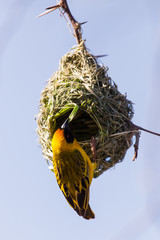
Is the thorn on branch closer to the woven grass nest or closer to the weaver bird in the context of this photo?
the woven grass nest

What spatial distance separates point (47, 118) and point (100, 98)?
1.70ft

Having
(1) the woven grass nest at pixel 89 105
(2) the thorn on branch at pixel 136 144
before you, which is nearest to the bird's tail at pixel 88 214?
(1) the woven grass nest at pixel 89 105

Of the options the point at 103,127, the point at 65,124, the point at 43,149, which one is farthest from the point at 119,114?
the point at 43,149

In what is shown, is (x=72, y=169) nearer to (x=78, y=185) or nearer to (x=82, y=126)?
(x=78, y=185)

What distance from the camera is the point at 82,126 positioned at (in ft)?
15.5

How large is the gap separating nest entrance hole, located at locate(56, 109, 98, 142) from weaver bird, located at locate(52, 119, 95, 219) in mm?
289

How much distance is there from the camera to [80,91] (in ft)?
14.1

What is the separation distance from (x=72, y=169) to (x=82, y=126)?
1.75 ft

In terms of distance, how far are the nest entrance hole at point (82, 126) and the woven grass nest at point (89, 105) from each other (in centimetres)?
1

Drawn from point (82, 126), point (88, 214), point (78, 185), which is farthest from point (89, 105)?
point (88, 214)

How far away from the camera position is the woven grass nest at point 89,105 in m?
4.27

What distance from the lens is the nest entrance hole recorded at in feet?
15.2

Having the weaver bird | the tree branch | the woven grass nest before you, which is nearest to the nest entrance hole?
the woven grass nest

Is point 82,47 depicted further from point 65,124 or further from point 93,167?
point 93,167
